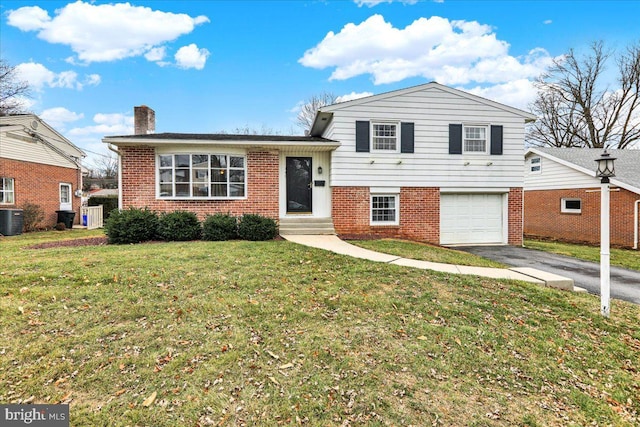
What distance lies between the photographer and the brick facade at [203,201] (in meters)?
10.6

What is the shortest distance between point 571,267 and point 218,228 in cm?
1038

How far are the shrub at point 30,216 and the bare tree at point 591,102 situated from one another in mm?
38581

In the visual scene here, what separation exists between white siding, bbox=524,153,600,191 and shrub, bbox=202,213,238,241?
1601cm

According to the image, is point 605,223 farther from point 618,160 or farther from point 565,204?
point 618,160

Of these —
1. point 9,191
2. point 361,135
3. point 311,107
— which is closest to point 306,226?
point 361,135

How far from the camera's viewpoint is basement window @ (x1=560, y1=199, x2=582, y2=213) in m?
15.5

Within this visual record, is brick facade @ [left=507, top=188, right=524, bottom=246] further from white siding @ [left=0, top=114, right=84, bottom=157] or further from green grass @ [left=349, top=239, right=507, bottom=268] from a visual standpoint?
white siding @ [left=0, top=114, right=84, bottom=157]

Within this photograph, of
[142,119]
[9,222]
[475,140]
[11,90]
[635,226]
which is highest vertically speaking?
[11,90]

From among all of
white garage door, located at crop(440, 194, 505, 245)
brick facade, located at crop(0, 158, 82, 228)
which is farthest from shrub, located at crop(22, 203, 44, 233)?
white garage door, located at crop(440, 194, 505, 245)

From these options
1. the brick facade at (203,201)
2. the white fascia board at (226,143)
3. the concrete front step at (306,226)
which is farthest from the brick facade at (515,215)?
the brick facade at (203,201)

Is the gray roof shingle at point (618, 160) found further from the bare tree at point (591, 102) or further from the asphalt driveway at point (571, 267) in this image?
the bare tree at point (591, 102)

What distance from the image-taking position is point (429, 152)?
11906 mm

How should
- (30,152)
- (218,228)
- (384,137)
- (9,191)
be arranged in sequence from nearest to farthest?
(218,228) < (384,137) < (9,191) < (30,152)

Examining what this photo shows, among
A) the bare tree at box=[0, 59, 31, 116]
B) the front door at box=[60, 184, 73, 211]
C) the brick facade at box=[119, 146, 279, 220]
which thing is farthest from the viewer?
the bare tree at box=[0, 59, 31, 116]
